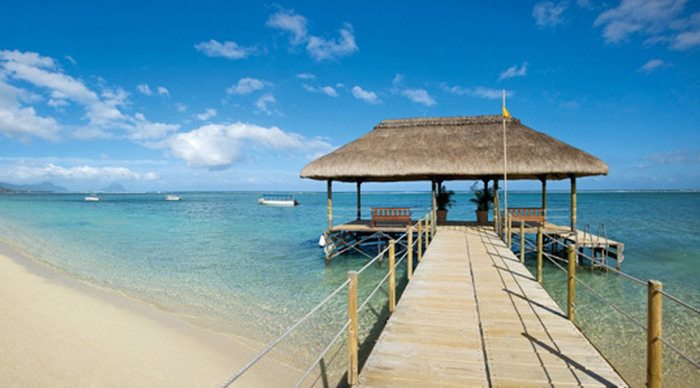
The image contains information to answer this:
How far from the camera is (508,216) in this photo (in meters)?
8.96

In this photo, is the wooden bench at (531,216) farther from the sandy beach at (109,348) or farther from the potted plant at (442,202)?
the sandy beach at (109,348)

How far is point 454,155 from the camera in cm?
1114

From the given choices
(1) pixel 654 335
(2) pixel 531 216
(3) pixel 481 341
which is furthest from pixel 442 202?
(1) pixel 654 335

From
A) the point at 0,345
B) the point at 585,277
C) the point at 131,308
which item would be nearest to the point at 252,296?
the point at 131,308

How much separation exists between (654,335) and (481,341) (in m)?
1.31

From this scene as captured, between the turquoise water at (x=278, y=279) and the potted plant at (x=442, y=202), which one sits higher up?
the potted plant at (x=442, y=202)

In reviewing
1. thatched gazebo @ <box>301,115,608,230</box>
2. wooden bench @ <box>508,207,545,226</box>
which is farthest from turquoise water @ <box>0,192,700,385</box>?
thatched gazebo @ <box>301,115,608,230</box>

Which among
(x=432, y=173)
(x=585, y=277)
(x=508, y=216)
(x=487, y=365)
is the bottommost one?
(x=585, y=277)

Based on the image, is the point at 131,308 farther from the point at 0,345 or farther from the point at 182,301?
the point at 0,345

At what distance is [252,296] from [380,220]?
505 cm

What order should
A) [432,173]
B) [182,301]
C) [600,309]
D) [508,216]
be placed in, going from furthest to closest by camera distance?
[432,173]
[508,216]
[182,301]
[600,309]

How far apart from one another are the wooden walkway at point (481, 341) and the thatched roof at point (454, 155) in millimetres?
5640

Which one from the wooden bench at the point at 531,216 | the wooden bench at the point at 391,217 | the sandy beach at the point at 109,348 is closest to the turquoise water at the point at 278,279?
the wooden bench at the point at 531,216

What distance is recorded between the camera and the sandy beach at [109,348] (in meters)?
3.99
